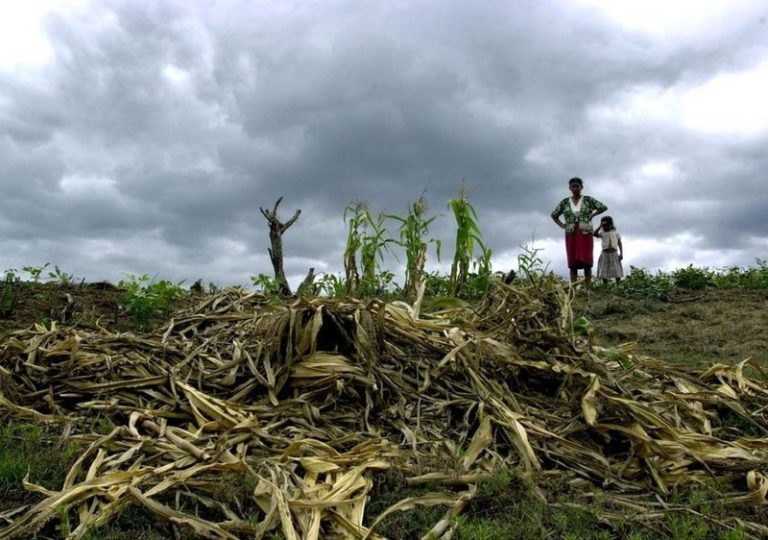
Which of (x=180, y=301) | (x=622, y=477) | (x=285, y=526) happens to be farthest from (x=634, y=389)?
→ (x=180, y=301)

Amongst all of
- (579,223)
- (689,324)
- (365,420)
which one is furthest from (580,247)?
(365,420)

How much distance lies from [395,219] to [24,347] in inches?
169

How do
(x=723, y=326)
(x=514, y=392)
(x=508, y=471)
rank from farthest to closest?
(x=723, y=326) < (x=514, y=392) < (x=508, y=471)

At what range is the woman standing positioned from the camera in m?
11.4

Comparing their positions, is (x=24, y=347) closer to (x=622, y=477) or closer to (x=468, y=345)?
(x=468, y=345)

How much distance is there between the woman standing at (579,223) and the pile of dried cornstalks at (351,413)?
7279mm

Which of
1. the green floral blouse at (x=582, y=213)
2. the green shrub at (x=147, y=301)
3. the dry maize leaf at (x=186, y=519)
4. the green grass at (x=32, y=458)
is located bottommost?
the dry maize leaf at (x=186, y=519)

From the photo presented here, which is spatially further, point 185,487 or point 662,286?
point 662,286

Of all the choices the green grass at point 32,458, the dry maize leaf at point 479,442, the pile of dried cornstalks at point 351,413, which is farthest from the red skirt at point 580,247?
the green grass at point 32,458

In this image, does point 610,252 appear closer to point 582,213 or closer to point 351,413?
point 582,213

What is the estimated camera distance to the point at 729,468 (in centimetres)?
302

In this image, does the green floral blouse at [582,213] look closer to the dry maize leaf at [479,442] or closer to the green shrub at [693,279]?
the green shrub at [693,279]

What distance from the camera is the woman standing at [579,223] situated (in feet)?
37.3

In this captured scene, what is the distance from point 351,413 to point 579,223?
8866mm
